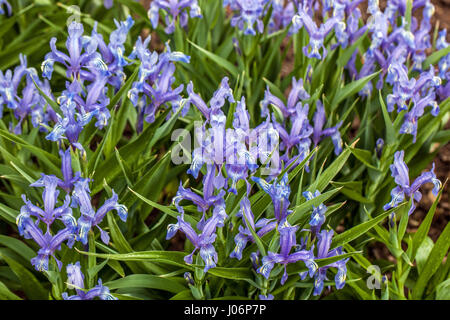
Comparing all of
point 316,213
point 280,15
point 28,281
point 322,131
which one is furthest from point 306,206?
point 280,15

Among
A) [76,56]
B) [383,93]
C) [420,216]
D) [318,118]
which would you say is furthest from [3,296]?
[420,216]

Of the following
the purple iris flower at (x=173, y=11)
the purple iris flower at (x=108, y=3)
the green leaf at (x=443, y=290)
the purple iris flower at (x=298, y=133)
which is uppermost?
the purple iris flower at (x=108, y=3)

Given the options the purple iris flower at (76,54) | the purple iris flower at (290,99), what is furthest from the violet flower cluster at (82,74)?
the purple iris flower at (290,99)

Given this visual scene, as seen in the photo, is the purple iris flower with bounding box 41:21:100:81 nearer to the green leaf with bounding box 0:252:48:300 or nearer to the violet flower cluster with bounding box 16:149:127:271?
the violet flower cluster with bounding box 16:149:127:271

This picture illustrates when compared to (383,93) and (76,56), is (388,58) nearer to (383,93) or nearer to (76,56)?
(383,93)

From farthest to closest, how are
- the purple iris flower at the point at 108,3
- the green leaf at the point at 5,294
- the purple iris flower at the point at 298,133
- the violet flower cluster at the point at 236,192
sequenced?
1. the purple iris flower at the point at 108,3
2. the purple iris flower at the point at 298,133
3. the green leaf at the point at 5,294
4. the violet flower cluster at the point at 236,192

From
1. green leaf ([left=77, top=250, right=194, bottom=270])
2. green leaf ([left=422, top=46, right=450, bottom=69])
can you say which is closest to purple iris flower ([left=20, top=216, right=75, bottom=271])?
green leaf ([left=77, top=250, right=194, bottom=270])

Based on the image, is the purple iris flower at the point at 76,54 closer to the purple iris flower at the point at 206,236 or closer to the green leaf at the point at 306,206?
the purple iris flower at the point at 206,236
